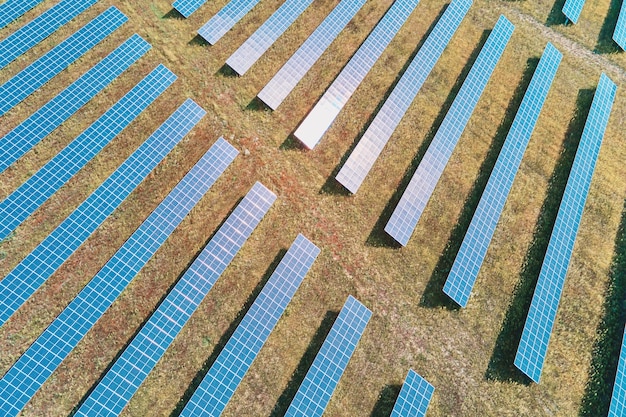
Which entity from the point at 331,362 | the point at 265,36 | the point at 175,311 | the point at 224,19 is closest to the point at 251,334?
the point at 175,311

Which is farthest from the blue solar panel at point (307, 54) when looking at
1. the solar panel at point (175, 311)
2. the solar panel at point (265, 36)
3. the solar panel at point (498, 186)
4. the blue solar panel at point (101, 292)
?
the solar panel at point (498, 186)

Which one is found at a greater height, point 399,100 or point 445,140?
point 399,100

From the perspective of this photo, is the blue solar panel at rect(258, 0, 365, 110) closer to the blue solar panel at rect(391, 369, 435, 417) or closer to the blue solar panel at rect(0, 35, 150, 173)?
the blue solar panel at rect(0, 35, 150, 173)

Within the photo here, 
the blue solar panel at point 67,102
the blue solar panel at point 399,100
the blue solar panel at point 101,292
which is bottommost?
the blue solar panel at point 101,292

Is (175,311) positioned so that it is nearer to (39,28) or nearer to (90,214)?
(90,214)

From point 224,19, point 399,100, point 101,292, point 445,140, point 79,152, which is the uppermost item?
point 224,19

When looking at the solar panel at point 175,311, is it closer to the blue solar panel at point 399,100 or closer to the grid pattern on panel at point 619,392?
the blue solar panel at point 399,100
